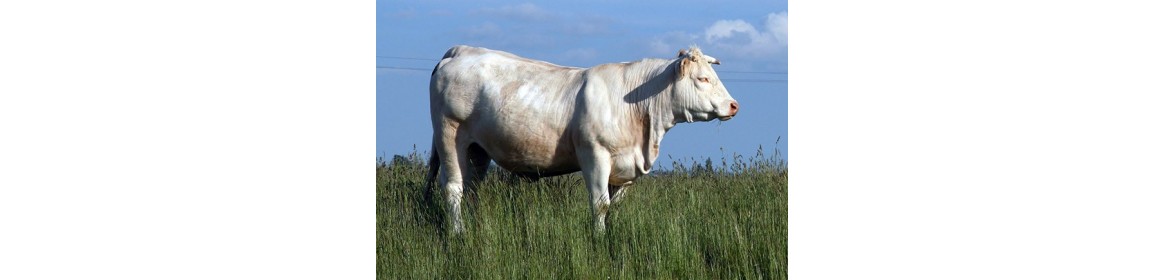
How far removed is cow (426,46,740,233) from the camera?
802 centimetres

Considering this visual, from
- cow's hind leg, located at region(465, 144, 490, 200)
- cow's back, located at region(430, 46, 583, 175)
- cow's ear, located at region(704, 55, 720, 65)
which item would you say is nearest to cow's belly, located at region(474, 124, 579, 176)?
cow's back, located at region(430, 46, 583, 175)

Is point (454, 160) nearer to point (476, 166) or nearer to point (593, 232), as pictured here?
point (476, 166)

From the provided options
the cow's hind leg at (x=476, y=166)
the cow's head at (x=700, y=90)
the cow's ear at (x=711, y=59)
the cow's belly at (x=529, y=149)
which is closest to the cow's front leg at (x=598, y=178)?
the cow's belly at (x=529, y=149)

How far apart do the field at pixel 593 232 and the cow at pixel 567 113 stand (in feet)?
0.59

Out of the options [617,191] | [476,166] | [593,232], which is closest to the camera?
[593,232]

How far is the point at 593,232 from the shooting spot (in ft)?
26.2

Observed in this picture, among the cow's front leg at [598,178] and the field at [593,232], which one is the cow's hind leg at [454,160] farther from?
the cow's front leg at [598,178]

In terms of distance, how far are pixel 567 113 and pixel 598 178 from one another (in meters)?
0.47

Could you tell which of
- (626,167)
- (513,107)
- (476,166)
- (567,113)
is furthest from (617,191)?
(476,166)

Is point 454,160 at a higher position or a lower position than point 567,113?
lower

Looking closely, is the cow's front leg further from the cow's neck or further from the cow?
the cow's neck

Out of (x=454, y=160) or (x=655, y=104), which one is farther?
(x=454, y=160)

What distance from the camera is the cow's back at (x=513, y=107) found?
822cm
